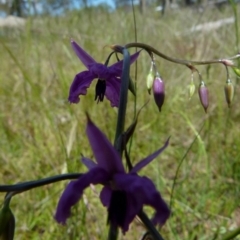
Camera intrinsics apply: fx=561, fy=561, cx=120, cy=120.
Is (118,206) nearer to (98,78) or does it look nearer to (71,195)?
(71,195)

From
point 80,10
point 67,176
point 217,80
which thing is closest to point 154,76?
point 67,176

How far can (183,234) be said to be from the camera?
5.39 feet

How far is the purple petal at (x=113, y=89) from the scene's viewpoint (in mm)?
894

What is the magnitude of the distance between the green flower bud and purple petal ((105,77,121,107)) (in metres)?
0.28

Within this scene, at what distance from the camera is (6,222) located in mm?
703

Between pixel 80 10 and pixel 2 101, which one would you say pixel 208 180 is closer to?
pixel 2 101

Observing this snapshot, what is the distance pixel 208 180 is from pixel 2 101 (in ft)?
4.44

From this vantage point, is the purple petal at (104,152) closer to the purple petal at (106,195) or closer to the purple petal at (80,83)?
the purple petal at (106,195)

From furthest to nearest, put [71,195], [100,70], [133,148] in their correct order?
[133,148], [100,70], [71,195]

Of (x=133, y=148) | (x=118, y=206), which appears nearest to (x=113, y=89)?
(x=118, y=206)

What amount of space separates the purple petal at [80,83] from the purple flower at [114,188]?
20cm

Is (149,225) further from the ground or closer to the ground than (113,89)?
closer to the ground

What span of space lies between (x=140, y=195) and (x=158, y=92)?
272mm

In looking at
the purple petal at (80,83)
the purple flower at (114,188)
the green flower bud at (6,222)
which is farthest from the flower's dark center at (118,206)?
the purple petal at (80,83)
